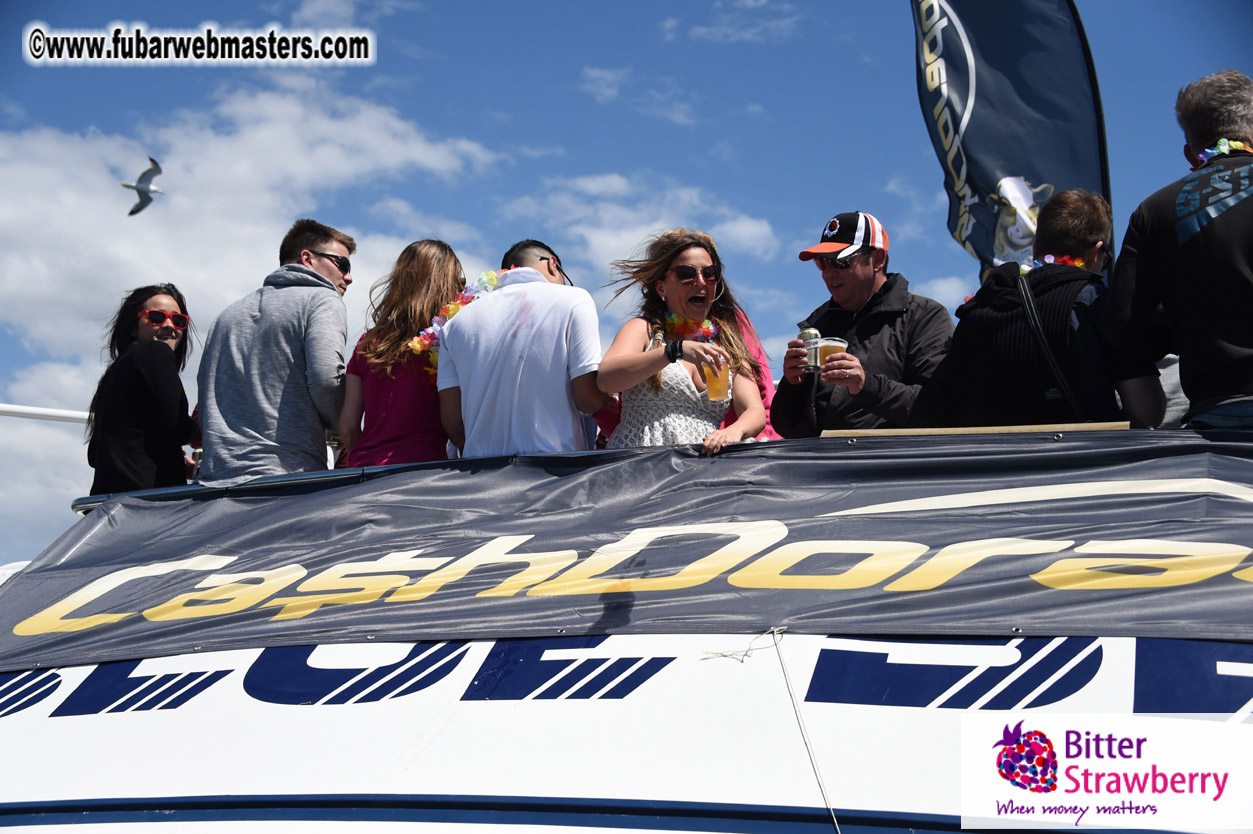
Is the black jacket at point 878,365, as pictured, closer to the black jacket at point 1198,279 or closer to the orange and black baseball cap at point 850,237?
the orange and black baseball cap at point 850,237

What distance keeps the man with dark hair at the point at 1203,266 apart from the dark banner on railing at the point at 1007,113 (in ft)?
7.35

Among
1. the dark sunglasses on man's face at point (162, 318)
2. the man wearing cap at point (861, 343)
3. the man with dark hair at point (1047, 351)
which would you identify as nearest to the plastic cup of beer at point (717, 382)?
the man wearing cap at point (861, 343)

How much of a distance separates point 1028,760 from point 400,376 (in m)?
2.83

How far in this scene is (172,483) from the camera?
14.8 feet

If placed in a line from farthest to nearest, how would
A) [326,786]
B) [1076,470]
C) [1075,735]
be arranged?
[1076,470] < [326,786] < [1075,735]

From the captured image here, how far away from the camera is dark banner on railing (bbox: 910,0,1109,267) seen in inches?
217

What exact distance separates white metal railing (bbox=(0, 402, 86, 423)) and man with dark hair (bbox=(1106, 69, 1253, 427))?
5.35 m

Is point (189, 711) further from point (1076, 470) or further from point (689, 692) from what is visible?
point (1076, 470)

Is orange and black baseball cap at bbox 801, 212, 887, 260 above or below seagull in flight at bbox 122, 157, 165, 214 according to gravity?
below

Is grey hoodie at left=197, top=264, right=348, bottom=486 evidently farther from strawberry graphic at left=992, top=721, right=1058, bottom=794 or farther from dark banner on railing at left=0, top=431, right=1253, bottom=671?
strawberry graphic at left=992, top=721, right=1058, bottom=794

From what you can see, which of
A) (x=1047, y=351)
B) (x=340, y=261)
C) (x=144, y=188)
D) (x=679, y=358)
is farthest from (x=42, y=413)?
(x=144, y=188)

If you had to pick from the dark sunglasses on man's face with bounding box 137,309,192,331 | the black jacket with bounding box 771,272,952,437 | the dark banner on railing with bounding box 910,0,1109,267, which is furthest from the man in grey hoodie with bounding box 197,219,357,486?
the dark banner on railing with bounding box 910,0,1109,267

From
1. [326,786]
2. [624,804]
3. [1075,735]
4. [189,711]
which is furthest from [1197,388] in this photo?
[189,711]

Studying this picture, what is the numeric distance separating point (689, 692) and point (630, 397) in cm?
175
